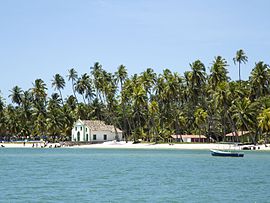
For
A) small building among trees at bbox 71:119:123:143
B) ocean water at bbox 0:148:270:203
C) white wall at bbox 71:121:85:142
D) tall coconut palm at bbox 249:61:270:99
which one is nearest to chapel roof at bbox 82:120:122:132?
small building among trees at bbox 71:119:123:143

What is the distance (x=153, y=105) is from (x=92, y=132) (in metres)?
18.8

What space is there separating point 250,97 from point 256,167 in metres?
56.3

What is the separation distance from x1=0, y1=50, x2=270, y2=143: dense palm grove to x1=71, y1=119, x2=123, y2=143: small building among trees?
4215 millimetres

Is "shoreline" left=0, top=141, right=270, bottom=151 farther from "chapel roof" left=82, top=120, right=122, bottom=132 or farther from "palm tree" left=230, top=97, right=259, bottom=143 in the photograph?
"chapel roof" left=82, top=120, right=122, bottom=132

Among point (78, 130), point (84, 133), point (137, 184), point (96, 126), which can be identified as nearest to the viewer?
point (137, 184)

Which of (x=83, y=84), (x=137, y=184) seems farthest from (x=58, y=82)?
(x=137, y=184)

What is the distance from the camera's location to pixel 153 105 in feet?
368

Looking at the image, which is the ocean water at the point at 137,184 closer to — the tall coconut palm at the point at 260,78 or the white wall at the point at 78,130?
the tall coconut palm at the point at 260,78

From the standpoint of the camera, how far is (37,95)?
5281 inches

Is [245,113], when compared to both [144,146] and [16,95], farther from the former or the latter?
[16,95]

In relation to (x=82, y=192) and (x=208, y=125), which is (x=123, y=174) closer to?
(x=82, y=192)

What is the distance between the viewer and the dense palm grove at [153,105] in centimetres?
10581

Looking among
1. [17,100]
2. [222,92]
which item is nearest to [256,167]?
[222,92]

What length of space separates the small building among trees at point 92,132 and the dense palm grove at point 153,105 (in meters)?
4.22
